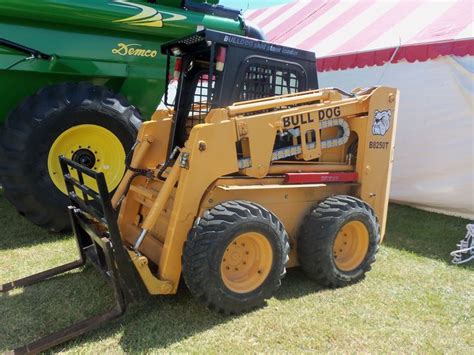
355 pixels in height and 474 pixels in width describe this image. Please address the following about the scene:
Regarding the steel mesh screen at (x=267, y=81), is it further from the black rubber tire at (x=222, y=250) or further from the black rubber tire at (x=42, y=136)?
the black rubber tire at (x=42, y=136)

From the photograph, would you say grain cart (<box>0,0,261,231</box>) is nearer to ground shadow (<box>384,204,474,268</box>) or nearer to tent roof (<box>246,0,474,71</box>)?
tent roof (<box>246,0,474,71</box>)

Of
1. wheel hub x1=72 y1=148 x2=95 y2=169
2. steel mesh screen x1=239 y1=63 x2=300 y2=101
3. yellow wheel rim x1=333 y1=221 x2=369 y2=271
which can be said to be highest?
steel mesh screen x1=239 y1=63 x2=300 y2=101

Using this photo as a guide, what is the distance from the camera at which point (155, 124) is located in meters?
4.06

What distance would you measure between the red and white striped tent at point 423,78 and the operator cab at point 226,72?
2.97m

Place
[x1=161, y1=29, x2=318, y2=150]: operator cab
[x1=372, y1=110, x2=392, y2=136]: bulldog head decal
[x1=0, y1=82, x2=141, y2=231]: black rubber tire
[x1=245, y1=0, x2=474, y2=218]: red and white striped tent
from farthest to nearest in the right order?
[x1=245, y1=0, x2=474, y2=218]: red and white striped tent < [x1=0, y1=82, x2=141, y2=231]: black rubber tire < [x1=372, y1=110, x2=392, y2=136]: bulldog head decal < [x1=161, y1=29, x2=318, y2=150]: operator cab

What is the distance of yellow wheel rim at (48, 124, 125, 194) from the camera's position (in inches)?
183

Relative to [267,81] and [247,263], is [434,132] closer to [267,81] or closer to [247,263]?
[267,81]

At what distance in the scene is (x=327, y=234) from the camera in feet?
11.4

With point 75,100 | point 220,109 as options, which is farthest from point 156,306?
point 75,100

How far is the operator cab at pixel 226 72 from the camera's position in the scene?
3.36 m

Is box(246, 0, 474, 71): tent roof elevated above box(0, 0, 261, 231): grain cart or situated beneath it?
elevated above

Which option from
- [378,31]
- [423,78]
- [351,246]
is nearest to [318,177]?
[351,246]

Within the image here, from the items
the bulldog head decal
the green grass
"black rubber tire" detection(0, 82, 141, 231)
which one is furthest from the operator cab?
the green grass

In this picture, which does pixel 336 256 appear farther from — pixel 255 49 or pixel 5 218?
pixel 5 218
